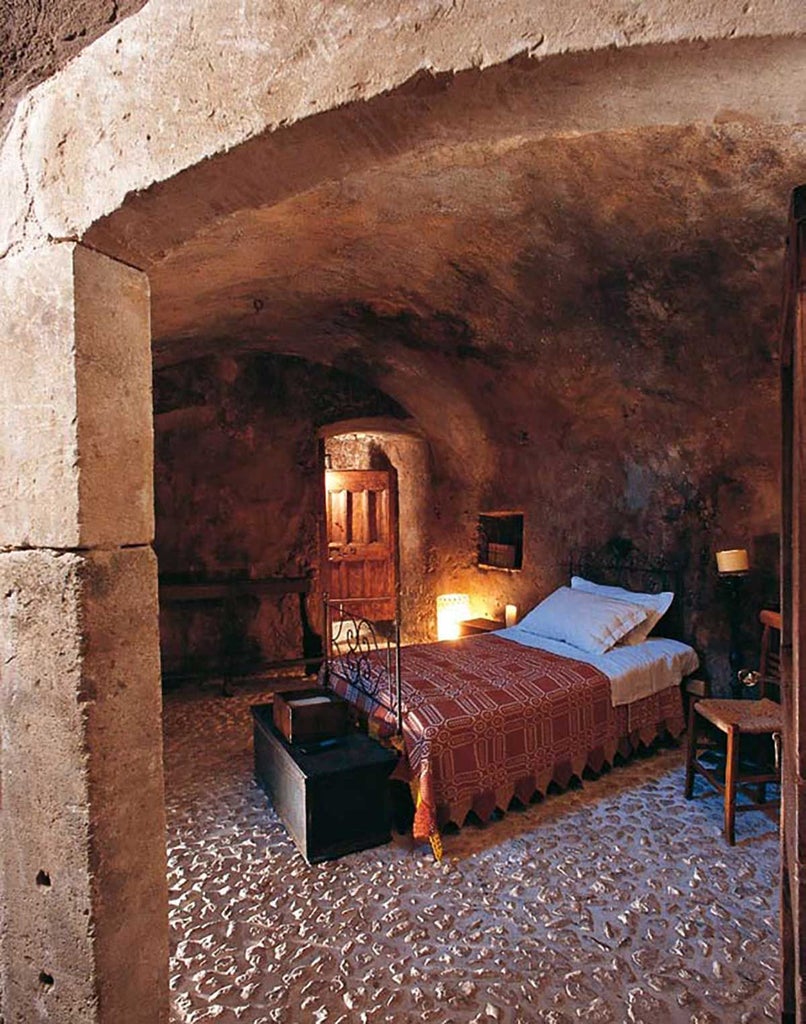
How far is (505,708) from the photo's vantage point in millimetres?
3281

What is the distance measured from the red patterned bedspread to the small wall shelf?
1.66 metres

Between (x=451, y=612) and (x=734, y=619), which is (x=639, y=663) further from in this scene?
(x=451, y=612)

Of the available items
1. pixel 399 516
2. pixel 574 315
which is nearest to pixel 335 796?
pixel 574 315

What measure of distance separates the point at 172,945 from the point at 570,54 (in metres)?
2.78

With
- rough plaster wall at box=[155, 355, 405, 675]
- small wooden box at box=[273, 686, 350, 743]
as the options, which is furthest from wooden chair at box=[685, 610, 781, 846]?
rough plaster wall at box=[155, 355, 405, 675]

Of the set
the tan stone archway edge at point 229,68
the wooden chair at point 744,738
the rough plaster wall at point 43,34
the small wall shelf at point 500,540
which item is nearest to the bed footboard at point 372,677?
the wooden chair at point 744,738

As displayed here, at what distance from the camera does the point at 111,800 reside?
142 cm

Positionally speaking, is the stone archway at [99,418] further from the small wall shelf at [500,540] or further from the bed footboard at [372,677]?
the small wall shelf at [500,540]

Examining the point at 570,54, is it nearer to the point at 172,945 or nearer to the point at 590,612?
the point at 172,945

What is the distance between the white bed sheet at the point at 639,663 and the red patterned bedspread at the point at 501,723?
0.21 feet

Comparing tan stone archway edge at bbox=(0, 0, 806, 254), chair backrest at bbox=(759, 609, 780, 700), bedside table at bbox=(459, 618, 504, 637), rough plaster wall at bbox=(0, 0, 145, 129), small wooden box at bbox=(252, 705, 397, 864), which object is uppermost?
rough plaster wall at bbox=(0, 0, 145, 129)

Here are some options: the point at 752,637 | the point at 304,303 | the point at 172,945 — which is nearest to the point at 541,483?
the point at 752,637

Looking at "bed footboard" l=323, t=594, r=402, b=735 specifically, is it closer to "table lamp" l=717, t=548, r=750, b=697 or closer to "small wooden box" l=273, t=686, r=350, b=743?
"small wooden box" l=273, t=686, r=350, b=743

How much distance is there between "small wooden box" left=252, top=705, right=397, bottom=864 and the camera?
9.55 feet
